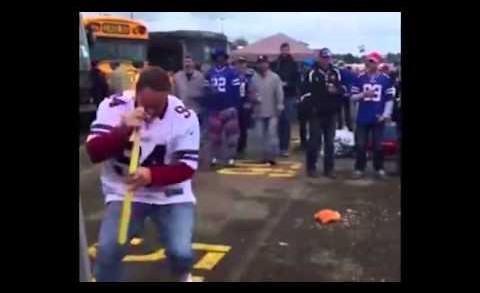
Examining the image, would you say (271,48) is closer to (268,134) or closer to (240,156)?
(240,156)

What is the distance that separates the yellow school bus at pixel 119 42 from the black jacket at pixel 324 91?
7.70 metres

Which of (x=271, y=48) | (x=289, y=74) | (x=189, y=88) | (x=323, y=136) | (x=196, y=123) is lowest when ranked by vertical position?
(x=323, y=136)

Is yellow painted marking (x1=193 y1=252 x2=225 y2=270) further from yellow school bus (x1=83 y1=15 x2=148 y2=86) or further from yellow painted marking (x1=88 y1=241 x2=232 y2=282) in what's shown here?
yellow school bus (x1=83 y1=15 x2=148 y2=86)

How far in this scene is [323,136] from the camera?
34.3ft

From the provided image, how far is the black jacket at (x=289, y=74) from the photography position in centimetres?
1235

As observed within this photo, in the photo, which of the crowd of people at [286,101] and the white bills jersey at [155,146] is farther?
the crowd of people at [286,101]

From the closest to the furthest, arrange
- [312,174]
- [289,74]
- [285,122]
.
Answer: [312,174] < [289,74] < [285,122]

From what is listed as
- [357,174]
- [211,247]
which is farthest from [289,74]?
[211,247]

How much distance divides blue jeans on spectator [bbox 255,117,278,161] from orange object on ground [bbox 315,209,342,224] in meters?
3.57

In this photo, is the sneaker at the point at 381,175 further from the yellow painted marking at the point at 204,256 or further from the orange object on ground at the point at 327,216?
the yellow painted marking at the point at 204,256

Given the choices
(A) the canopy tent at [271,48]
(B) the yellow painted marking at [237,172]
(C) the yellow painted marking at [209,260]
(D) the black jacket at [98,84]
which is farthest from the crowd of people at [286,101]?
(A) the canopy tent at [271,48]

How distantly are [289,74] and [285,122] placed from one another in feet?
2.71

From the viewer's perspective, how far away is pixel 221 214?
8.25 meters
